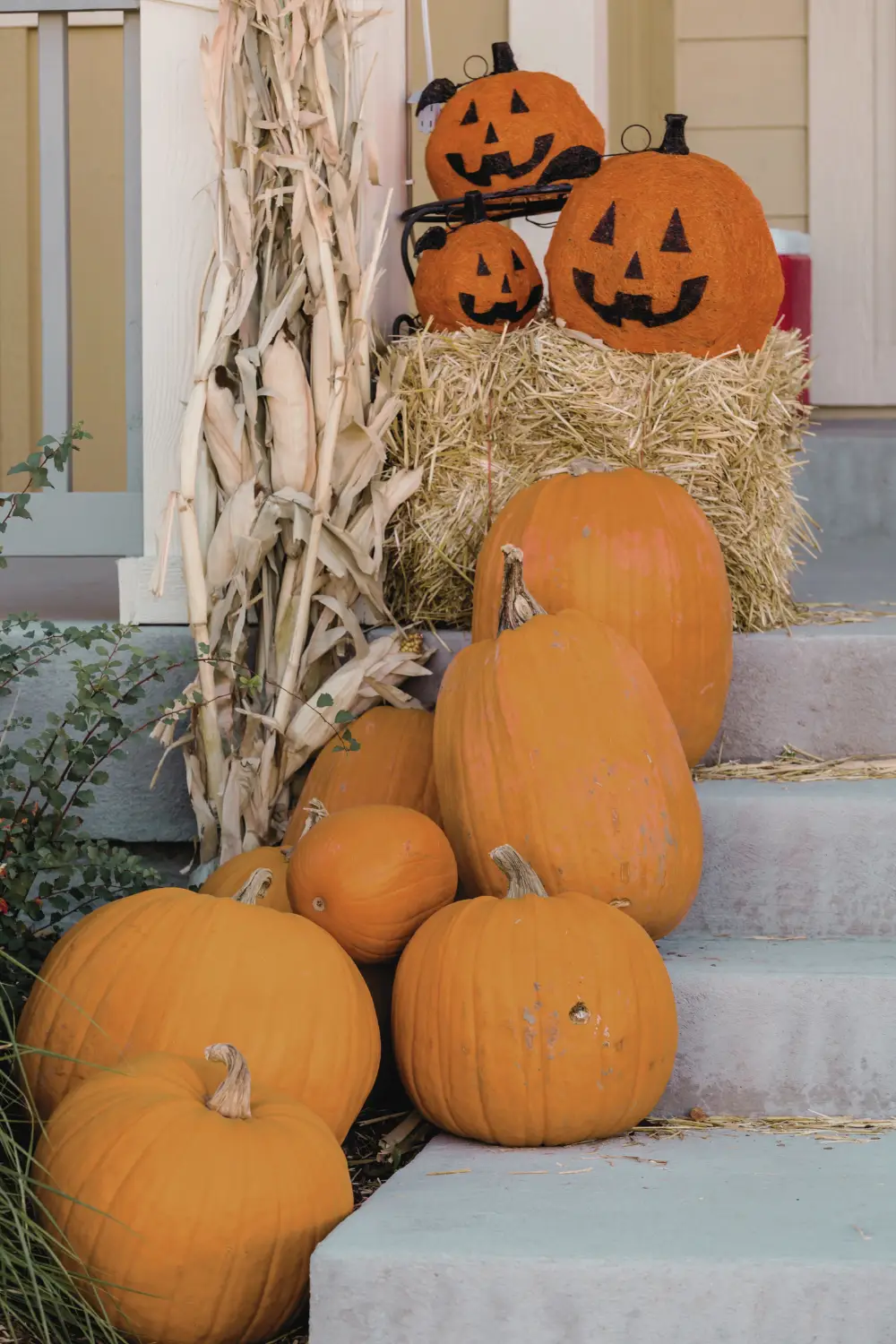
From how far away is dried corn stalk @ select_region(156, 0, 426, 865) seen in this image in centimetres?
221

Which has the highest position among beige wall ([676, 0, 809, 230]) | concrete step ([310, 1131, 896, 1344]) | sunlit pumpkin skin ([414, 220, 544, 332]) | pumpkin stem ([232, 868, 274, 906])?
beige wall ([676, 0, 809, 230])

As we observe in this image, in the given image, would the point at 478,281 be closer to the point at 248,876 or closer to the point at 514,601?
the point at 514,601

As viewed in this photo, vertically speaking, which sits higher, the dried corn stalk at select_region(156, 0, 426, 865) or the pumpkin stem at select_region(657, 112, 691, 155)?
the pumpkin stem at select_region(657, 112, 691, 155)

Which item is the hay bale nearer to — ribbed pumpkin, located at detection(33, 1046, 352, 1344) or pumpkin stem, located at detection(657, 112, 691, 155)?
pumpkin stem, located at detection(657, 112, 691, 155)

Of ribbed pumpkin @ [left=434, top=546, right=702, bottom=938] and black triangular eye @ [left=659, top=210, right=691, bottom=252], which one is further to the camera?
black triangular eye @ [left=659, top=210, right=691, bottom=252]

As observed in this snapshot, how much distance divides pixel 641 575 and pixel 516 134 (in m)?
1.28

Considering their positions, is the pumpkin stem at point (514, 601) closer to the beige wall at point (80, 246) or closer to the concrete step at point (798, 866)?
the concrete step at point (798, 866)

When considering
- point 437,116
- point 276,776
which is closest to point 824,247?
point 437,116

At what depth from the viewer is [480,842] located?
1867mm

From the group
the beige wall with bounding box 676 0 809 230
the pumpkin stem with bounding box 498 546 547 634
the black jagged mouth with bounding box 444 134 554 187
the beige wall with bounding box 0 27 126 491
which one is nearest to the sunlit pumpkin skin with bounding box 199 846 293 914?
the pumpkin stem with bounding box 498 546 547 634

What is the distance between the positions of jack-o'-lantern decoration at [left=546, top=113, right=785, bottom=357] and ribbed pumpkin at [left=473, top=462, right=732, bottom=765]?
439mm

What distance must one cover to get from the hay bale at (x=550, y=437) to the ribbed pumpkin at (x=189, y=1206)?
1256 millimetres

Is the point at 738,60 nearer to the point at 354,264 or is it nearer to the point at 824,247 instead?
the point at 824,247

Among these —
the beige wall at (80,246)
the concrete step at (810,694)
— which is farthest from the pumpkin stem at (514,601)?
the beige wall at (80,246)
